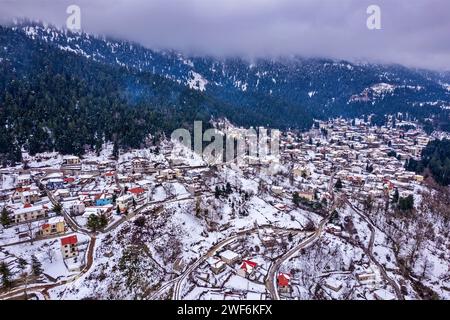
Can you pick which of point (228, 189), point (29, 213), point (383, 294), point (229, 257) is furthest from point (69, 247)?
point (383, 294)

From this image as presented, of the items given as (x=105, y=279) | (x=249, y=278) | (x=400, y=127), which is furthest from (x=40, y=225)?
(x=400, y=127)

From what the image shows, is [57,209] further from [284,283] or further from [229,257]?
[284,283]

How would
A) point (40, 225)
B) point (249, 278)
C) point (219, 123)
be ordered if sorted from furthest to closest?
point (219, 123)
point (40, 225)
point (249, 278)

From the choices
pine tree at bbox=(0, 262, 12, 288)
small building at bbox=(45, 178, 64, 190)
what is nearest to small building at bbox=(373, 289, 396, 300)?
pine tree at bbox=(0, 262, 12, 288)

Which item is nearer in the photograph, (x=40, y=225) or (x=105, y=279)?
(x=105, y=279)

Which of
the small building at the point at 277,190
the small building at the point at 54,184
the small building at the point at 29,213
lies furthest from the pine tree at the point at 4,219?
the small building at the point at 277,190
